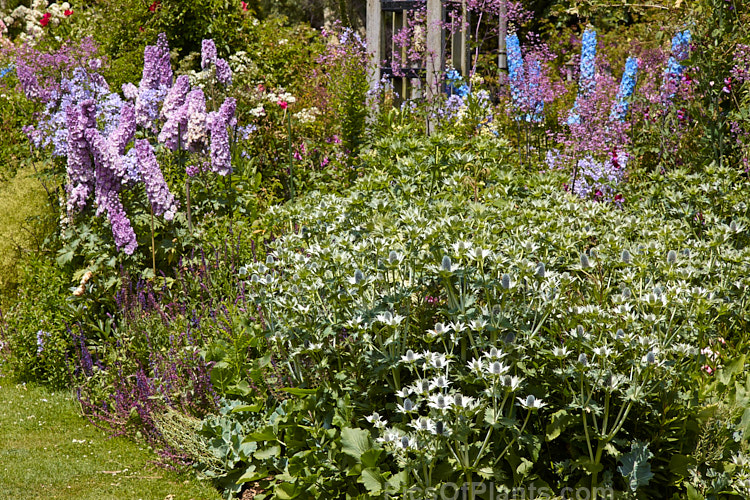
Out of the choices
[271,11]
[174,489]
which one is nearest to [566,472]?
[174,489]

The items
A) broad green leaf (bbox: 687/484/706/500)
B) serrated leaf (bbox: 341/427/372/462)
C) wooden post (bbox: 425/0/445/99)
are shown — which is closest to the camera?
broad green leaf (bbox: 687/484/706/500)

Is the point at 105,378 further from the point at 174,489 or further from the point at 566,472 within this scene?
the point at 566,472

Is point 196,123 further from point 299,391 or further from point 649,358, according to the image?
point 649,358

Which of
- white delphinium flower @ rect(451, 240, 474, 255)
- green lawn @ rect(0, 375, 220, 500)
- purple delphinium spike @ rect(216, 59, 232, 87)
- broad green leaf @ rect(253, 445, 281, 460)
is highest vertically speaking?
purple delphinium spike @ rect(216, 59, 232, 87)

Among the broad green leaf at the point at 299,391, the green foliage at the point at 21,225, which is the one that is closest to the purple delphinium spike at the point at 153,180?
the green foliage at the point at 21,225

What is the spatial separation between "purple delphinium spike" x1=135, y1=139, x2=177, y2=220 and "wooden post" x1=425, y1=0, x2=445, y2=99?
335 cm

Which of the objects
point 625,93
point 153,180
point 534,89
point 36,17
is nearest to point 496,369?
point 153,180

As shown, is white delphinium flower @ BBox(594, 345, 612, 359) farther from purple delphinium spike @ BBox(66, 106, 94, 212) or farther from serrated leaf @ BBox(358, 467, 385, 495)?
purple delphinium spike @ BBox(66, 106, 94, 212)

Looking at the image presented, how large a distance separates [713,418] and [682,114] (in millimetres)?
3102

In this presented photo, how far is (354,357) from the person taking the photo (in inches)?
120

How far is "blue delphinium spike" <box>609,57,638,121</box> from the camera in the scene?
5.72 meters

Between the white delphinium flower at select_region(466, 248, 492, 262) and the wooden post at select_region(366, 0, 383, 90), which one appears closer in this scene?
the white delphinium flower at select_region(466, 248, 492, 262)

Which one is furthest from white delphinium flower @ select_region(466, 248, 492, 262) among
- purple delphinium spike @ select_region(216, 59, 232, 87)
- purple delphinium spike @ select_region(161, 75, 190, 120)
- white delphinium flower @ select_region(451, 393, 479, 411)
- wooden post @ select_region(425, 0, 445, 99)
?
wooden post @ select_region(425, 0, 445, 99)

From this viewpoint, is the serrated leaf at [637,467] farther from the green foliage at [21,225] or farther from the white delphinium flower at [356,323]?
the green foliage at [21,225]
